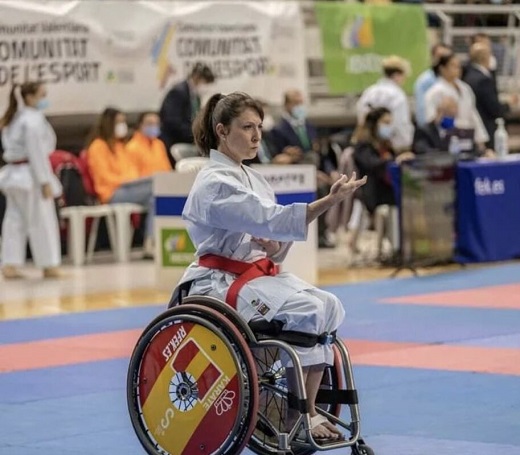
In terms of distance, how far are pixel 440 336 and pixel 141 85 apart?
26.2 ft

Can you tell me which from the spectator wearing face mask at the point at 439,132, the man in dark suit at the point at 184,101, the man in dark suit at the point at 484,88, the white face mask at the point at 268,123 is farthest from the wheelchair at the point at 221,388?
the man in dark suit at the point at 484,88

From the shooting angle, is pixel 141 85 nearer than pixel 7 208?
No

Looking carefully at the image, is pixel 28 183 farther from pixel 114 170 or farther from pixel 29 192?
pixel 114 170

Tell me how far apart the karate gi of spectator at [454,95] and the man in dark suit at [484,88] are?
87cm

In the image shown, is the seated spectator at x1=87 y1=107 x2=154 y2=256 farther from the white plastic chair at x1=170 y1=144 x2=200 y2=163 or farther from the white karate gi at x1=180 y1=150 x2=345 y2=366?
the white karate gi at x1=180 y1=150 x2=345 y2=366

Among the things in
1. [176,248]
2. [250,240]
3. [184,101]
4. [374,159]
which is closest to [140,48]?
[184,101]

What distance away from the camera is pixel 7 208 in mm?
15797

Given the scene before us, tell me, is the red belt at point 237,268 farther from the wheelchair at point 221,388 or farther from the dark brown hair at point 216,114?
the dark brown hair at point 216,114

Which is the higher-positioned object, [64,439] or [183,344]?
[183,344]

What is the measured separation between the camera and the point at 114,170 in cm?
1742

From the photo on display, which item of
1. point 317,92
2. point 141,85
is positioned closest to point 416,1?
point 317,92

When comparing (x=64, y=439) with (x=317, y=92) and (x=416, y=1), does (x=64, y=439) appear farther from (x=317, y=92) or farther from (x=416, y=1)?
(x=416, y=1)

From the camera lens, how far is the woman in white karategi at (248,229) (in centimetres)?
622

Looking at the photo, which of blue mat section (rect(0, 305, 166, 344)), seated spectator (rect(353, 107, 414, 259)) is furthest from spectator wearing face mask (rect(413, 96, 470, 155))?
blue mat section (rect(0, 305, 166, 344))
